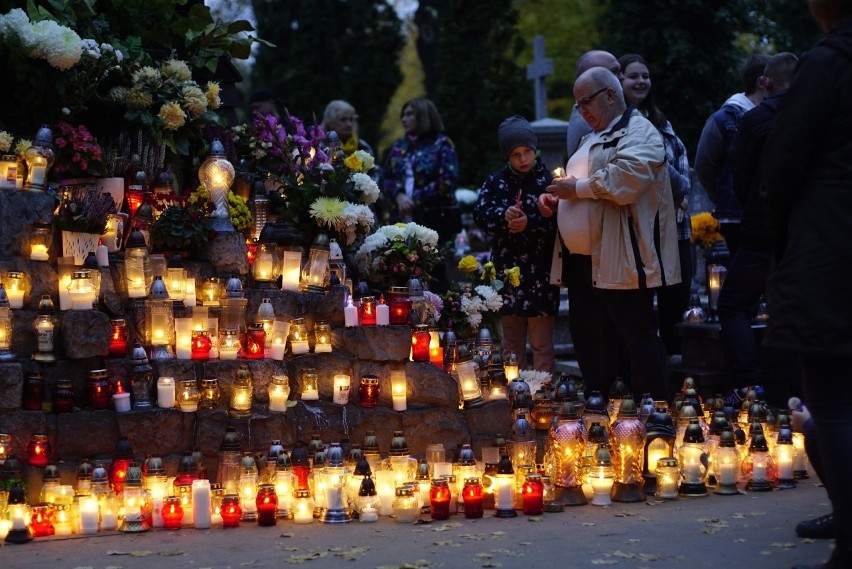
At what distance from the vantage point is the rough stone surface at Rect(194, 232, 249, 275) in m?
6.96

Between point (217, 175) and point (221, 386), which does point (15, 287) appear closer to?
point (221, 386)

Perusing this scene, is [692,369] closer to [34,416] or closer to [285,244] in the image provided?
[285,244]

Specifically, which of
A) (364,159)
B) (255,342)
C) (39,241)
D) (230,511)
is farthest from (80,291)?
(364,159)

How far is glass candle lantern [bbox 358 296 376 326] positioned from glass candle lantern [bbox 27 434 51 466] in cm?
178

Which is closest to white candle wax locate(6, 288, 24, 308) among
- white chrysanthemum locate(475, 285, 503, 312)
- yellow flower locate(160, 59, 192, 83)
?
yellow flower locate(160, 59, 192, 83)

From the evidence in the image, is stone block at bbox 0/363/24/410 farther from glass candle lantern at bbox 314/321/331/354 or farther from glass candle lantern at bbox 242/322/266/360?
glass candle lantern at bbox 314/321/331/354

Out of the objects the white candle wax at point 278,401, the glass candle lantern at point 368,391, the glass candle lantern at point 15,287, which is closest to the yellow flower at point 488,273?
the glass candle lantern at point 368,391

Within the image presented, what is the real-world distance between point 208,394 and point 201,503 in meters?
0.78

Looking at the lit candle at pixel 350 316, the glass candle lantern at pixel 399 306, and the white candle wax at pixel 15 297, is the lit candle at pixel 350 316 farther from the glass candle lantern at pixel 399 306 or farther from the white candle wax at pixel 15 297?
the white candle wax at pixel 15 297

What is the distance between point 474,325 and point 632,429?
177 cm

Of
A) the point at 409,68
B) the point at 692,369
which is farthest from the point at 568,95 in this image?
the point at 692,369

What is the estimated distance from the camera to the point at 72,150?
7.01 meters

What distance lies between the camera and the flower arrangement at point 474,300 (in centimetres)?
775

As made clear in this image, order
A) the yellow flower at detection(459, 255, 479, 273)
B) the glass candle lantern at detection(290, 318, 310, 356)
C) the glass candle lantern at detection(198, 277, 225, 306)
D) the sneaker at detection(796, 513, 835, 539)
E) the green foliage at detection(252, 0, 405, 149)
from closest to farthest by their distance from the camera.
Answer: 1. the sneaker at detection(796, 513, 835, 539)
2. the glass candle lantern at detection(290, 318, 310, 356)
3. the glass candle lantern at detection(198, 277, 225, 306)
4. the yellow flower at detection(459, 255, 479, 273)
5. the green foliage at detection(252, 0, 405, 149)
